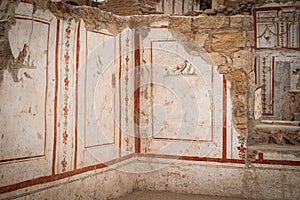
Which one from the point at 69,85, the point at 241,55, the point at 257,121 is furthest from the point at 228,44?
the point at 69,85

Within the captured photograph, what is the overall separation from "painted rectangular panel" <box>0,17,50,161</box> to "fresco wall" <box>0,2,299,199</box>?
15 mm

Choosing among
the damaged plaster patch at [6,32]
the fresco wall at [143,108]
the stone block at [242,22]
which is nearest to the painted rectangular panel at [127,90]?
the fresco wall at [143,108]

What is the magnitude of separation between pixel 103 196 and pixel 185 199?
0.94m

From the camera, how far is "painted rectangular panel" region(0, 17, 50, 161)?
2848 mm

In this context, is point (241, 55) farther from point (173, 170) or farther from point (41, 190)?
point (41, 190)

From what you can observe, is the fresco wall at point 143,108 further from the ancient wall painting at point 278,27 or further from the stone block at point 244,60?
the ancient wall painting at point 278,27

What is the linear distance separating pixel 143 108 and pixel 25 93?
6.56 ft

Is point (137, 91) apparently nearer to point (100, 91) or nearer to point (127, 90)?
point (127, 90)

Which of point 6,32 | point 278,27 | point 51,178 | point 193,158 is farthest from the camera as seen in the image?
point 278,27

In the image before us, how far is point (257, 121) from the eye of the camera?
4648 millimetres

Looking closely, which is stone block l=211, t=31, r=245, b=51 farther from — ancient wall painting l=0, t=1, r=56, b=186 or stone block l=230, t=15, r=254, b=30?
ancient wall painting l=0, t=1, r=56, b=186

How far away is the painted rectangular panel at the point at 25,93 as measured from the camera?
285 centimetres

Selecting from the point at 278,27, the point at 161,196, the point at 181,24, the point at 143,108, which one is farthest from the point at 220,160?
the point at 278,27

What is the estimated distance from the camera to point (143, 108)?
4797 mm
